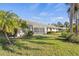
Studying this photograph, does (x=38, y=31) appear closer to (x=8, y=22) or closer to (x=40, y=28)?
(x=40, y=28)

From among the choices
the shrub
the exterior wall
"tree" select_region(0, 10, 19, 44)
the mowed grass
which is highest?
"tree" select_region(0, 10, 19, 44)

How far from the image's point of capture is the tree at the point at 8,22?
6008mm

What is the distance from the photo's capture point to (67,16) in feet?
19.8

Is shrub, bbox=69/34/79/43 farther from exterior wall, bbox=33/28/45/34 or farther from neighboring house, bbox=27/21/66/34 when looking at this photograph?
exterior wall, bbox=33/28/45/34

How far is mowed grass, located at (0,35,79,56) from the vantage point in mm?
6012

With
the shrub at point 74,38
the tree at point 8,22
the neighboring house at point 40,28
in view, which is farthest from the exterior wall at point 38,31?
the shrub at point 74,38

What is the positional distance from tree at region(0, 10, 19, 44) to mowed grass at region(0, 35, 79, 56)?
10.1 inches

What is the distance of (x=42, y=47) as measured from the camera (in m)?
6.06

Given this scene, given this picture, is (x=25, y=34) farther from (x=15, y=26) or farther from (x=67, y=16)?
(x=67, y=16)

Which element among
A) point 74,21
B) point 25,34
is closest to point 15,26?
point 25,34

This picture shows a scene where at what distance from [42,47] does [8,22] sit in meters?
0.76

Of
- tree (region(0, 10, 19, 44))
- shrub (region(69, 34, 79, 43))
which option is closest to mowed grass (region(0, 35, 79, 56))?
shrub (region(69, 34, 79, 43))

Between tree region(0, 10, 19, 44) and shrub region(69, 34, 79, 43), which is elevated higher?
tree region(0, 10, 19, 44)

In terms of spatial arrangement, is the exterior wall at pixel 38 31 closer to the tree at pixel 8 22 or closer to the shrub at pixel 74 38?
the tree at pixel 8 22
